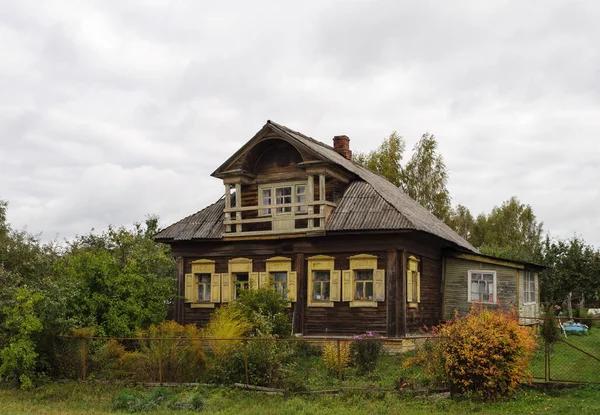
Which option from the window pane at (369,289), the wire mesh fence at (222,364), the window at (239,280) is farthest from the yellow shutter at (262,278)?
the wire mesh fence at (222,364)

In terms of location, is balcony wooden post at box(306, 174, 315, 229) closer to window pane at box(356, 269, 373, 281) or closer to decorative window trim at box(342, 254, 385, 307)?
decorative window trim at box(342, 254, 385, 307)

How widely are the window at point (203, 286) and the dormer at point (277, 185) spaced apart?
2.26 meters

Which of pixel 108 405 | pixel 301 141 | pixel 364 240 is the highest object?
pixel 301 141

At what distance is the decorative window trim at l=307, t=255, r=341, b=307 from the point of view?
2273 cm

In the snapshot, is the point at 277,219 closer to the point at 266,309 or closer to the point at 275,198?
the point at 275,198

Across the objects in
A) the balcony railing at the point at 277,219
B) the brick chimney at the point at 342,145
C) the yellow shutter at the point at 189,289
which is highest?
the brick chimney at the point at 342,145

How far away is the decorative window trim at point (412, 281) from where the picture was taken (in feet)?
74.2

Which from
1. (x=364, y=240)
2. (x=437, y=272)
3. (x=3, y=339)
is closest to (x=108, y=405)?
(x=3, y=339)

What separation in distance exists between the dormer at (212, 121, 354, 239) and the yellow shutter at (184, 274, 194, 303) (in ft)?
8.07

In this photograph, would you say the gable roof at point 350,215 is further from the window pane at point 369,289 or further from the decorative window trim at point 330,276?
the window pane at point 369,289

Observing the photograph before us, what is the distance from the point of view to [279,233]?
23172 mm

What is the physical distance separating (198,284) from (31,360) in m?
8.86

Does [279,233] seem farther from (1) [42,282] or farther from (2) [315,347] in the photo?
(1) [42,282]

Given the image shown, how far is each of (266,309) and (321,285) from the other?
309cm
